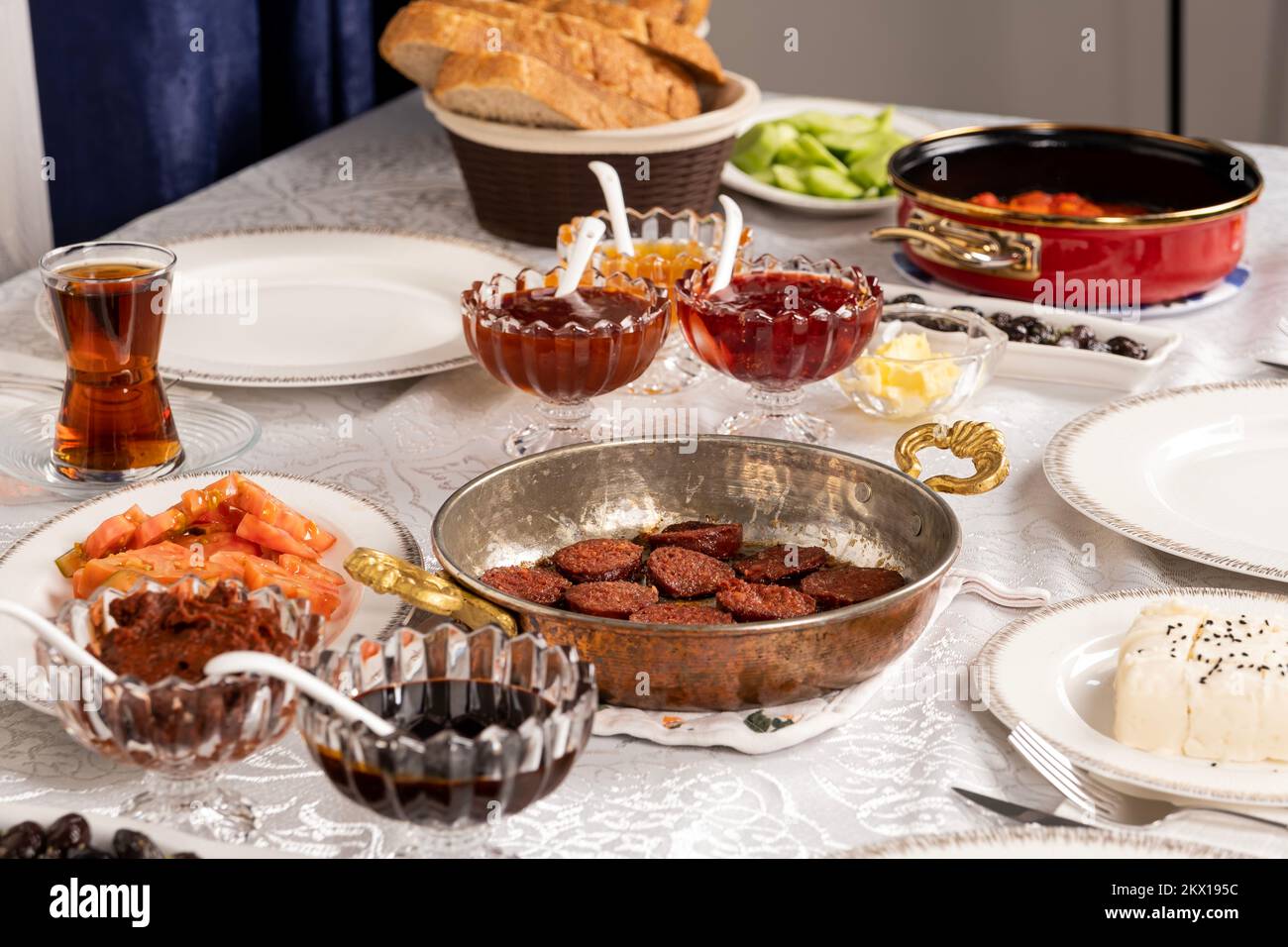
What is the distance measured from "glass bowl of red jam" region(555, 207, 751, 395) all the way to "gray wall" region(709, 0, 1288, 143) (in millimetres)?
3021

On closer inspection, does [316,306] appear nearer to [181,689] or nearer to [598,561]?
[598,561]

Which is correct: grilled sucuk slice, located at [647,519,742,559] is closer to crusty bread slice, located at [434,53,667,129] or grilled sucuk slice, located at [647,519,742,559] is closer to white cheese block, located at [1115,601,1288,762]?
white cheese block, located at [1115,601,1288,762]

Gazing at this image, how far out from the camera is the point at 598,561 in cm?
121

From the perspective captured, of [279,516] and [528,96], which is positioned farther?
[528,96]

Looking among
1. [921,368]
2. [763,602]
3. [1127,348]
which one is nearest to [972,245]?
[1127,348]

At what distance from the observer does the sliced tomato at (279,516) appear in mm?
1273

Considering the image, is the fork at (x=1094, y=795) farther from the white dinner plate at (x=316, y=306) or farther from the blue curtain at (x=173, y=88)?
the blue curtain at (x=173, y=88)

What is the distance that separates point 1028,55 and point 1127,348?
125 inches

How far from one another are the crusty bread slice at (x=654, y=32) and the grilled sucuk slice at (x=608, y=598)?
120cm

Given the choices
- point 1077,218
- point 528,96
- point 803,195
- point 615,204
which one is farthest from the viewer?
point 803,195

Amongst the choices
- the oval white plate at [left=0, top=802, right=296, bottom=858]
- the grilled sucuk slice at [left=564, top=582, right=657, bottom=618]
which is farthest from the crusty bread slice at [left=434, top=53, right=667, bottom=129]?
the oval white plate at [left=0, top=802, right=296, bottom=858]
